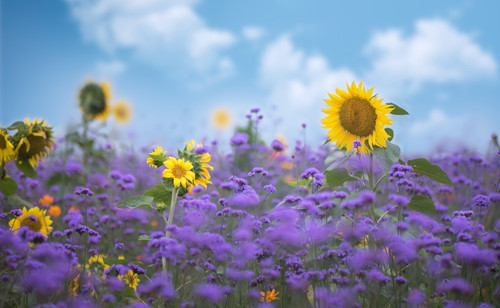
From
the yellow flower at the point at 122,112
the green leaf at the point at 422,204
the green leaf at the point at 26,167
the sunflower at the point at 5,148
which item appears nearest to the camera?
the green leaf at the point at 422,204

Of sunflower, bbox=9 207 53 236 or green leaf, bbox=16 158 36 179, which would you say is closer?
sunflower, bbox=9 207 53 236

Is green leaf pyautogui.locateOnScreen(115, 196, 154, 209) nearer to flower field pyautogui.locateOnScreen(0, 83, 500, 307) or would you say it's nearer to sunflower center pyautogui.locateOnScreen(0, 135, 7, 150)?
flower field pyautogui.locateOnScreen(0, 83, 500, 307)

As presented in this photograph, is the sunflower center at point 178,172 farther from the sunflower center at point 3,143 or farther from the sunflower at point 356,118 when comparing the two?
the sunflower center at point 3,143

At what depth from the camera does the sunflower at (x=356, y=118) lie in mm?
3287

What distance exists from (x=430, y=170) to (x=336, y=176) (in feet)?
2.48

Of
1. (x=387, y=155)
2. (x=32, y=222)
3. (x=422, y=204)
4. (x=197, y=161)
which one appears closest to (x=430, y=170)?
(x=422, y=204)

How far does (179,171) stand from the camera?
2977mm

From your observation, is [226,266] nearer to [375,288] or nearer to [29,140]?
[375,288]

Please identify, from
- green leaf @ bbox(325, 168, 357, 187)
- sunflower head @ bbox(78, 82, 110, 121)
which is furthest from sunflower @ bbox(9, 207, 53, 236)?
sunflower head @ bbox(78, 82, 110, 121)

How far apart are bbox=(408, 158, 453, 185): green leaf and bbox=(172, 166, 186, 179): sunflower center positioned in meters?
1.84

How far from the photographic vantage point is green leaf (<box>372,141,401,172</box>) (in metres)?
3.06

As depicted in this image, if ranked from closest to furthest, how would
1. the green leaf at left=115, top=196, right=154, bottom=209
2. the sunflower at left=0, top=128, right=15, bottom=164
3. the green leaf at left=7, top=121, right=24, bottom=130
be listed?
1. the green leaf at left=115, top=196, right=154, bottom=209
2. the sunflower at left=0, top=128, right=15, bottom=164
3. the green leaf at left=7, top=121, right=24, bottom=130

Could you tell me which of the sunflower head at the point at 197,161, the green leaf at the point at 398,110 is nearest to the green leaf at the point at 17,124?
the sunflower head at the point at 197,161

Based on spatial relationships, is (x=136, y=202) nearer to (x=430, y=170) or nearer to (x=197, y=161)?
(x=197, y=161)
